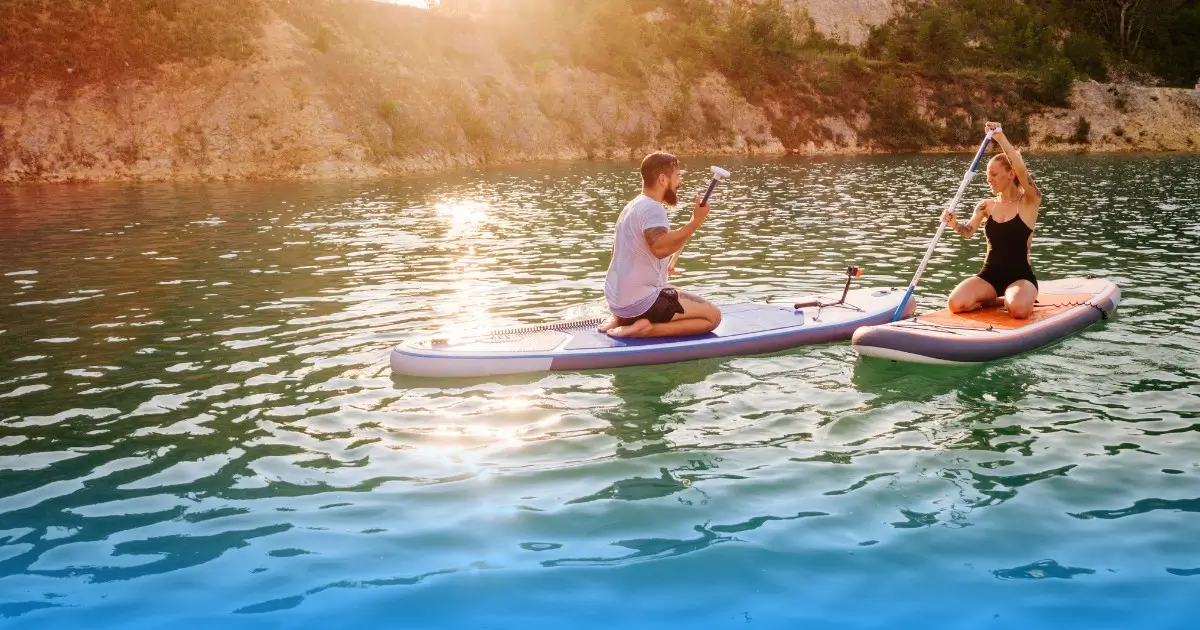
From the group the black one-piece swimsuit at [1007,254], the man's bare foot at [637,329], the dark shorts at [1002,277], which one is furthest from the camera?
the dark shorts at [1002,277]

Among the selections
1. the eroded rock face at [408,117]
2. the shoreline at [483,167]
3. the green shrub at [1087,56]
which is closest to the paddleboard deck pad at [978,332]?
the shoreline at [483,167]

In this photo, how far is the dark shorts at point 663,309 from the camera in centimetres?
973

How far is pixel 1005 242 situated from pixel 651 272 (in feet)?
14.3

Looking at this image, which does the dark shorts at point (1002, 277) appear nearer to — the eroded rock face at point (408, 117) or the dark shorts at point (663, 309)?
the dark shorts at point (663, 309)

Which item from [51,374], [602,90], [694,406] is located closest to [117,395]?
[51,374]

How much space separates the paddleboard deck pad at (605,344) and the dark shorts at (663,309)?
0.23 meters

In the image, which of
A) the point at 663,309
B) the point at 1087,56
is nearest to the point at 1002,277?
the point at 663,309

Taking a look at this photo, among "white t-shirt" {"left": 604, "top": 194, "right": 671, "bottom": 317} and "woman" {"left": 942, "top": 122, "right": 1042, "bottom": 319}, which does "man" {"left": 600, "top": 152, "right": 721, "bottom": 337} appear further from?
"woman" {"left": 942, "top": 122, "right": 1042, "bottom": 319}

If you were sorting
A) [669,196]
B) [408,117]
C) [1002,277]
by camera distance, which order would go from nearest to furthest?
1. [669,196]
2. [1002,277]
3. [408,117]

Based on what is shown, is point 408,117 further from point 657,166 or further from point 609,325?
point 657,166

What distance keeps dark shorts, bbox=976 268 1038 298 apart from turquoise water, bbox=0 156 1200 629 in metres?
0.99

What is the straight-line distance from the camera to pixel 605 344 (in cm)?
954

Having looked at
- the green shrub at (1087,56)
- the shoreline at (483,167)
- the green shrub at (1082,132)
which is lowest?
the shoreline at (483,167)

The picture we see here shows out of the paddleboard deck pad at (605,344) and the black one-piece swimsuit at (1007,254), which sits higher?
the black one-piece swimsuit at (1007,254)
